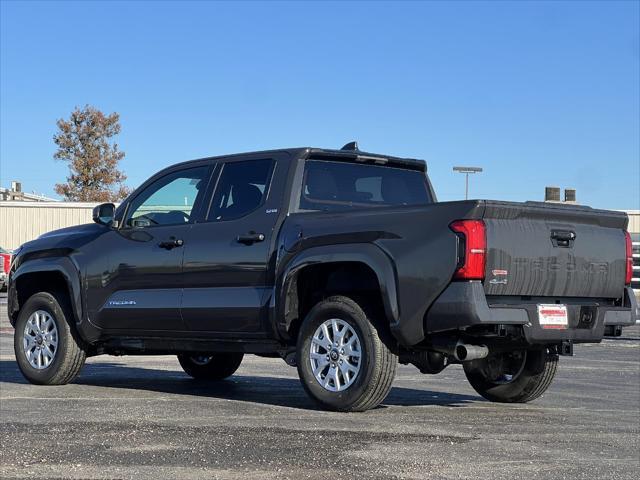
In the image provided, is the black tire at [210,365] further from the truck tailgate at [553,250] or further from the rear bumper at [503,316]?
the truck tailgate at [553,250]

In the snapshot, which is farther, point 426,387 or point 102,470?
point 426,387

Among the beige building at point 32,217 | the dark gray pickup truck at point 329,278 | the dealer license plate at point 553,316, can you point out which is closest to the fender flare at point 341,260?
the dark gray pickup truck at point 329,278

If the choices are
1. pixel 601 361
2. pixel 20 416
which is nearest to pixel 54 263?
pixel 20 416

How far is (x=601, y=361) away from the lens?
13.8m

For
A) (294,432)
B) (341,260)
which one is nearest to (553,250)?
(341,260)

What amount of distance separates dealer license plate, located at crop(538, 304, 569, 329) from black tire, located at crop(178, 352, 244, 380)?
379 centimetres

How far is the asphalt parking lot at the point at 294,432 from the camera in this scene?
5.56m

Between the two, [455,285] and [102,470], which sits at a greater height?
[455,285]

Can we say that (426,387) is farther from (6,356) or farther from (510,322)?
(6,356)

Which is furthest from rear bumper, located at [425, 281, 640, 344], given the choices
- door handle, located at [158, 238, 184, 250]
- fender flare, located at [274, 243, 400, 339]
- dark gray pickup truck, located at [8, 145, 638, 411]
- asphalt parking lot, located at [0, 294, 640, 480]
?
door handle, located at [158, 238, 184, 250]

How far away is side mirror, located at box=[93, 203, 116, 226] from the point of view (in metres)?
9.86

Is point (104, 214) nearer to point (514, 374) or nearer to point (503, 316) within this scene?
point (514, 374)

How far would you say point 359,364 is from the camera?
7.77m

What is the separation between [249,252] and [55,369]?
2.39 m
